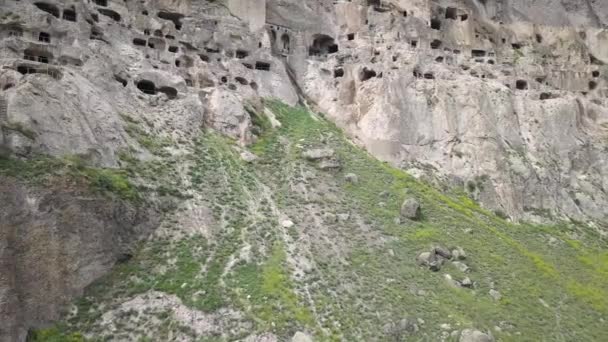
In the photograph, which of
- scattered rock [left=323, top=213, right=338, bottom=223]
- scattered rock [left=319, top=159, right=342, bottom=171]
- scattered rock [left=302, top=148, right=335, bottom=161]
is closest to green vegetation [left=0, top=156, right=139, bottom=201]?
scattered rock [left=323, top=213, right=338, bottom=223]

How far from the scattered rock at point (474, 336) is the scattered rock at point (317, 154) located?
1728 centimetres

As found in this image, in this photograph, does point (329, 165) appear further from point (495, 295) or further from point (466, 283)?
point (495, 295)

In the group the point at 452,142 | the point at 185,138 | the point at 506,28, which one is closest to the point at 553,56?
the point at 506,28

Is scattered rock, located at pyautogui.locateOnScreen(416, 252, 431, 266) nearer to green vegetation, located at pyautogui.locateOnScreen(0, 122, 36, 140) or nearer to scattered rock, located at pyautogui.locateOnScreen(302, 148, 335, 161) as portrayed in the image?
scattered rock, located at pyautogui.locateOnScreen(302, 148, 335, 161)

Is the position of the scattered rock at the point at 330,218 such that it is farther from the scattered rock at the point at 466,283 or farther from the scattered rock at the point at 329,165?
the scattered rock at the point at 466,283

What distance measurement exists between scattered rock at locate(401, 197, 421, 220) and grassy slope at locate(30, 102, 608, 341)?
0.70 meters

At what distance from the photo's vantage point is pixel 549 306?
3153cm

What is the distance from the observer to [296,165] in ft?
128

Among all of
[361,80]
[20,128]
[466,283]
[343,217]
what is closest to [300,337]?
[343,217]

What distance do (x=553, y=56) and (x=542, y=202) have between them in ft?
69.5

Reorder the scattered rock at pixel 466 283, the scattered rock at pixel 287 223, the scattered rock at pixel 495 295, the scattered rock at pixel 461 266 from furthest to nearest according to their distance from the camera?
the scattered rock at pixel 287 223
the scattered rock at pixel 461 266
the scattered rock at pixel 466 283
the scattered rock at pixel 495 295

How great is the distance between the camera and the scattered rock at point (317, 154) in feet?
132

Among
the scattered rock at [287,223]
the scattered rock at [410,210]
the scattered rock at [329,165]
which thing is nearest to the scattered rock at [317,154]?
the scattered rock at [329,165]

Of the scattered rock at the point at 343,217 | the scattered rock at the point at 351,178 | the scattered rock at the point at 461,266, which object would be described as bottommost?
the scattered rock at the point at 461,266
